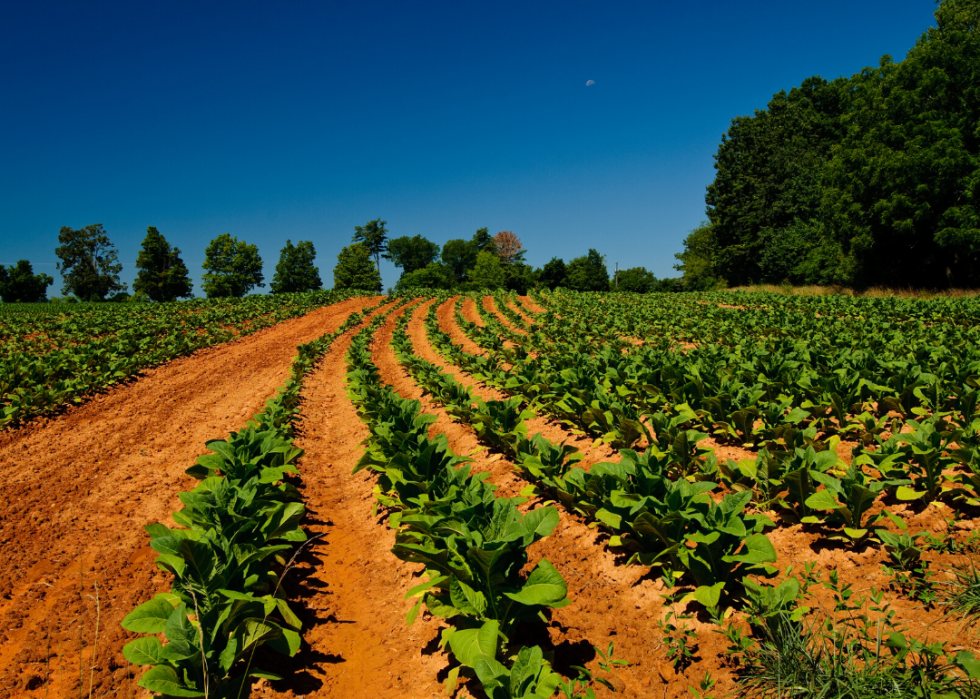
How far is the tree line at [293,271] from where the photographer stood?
7056 cm

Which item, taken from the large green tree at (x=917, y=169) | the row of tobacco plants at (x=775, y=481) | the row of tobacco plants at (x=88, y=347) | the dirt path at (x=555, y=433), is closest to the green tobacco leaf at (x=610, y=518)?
the row of tobacco plants at (x=775, y=481)

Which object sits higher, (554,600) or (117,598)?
(554,600)

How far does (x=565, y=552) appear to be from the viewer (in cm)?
405

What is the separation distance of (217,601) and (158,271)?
84.7 metres

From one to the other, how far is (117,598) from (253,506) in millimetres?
1210

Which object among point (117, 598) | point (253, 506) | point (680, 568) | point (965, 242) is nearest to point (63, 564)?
point (117, 598)

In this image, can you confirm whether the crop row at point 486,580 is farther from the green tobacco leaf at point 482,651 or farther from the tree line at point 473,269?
the tree line at point 473,269

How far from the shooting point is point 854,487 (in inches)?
132

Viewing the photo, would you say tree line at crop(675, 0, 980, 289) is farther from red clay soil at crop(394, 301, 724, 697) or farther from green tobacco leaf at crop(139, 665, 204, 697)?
green tobacco leaf at crop(139, 665, 204, 697)

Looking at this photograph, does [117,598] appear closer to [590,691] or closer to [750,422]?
[590,691]

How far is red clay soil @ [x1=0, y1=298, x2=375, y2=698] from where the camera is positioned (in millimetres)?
3037

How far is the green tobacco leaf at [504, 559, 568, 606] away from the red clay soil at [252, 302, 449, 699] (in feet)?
2.89

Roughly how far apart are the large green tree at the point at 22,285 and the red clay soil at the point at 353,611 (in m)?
86.5

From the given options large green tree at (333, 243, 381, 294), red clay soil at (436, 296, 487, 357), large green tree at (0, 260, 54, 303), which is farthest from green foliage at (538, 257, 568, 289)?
large green tree at (0, 260, 54, 303)
